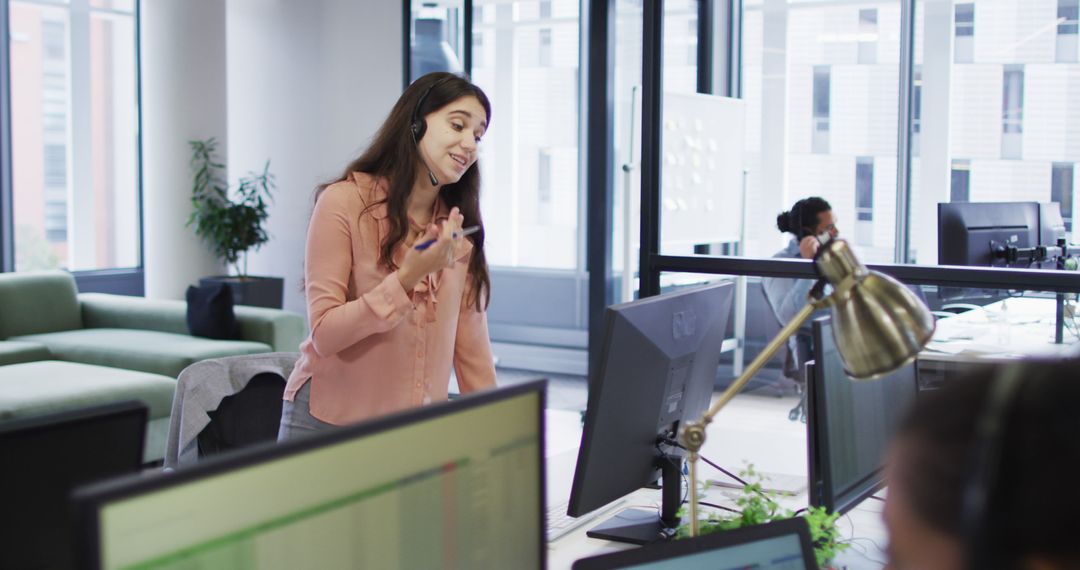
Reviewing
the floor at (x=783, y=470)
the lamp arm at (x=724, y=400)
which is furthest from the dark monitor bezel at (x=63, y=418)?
the lamp arm at (x=724, y=400)

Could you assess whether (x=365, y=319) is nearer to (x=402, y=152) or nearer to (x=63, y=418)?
(x=402, y=152)

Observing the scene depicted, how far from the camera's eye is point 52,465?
102 centimetres

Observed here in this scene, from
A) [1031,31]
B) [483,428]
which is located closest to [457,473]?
[483,428]

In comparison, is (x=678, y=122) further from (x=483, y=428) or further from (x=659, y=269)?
(x=483, y=428)

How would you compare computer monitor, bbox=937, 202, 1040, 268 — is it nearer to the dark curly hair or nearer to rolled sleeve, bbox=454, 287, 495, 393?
the dark curly hair

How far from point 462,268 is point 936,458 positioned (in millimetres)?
1617

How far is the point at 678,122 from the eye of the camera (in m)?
5.06

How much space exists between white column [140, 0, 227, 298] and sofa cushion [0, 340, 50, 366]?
1198 mm

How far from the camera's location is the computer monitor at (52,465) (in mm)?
993

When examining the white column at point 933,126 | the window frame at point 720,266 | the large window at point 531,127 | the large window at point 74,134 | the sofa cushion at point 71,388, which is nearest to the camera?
the window frame at point 720,266

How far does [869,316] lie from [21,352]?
4.80 m

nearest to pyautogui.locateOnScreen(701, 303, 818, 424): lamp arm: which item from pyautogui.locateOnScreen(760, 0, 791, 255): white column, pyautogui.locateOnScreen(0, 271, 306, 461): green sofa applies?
pyautogui.locateOnScreen(0, 271, 306, 461): green sofa

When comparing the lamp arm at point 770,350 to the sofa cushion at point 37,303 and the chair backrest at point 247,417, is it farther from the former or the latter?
the sofa cushion at point 37,303

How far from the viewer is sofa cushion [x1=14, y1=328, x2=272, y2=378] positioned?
Result: 4973 mm
